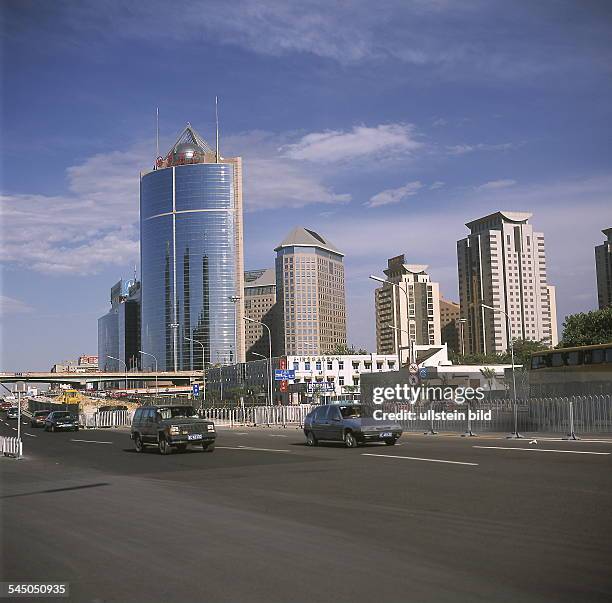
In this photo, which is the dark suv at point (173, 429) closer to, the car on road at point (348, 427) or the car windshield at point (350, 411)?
the car on road at point (348, 427)

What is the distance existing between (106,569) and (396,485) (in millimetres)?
7987

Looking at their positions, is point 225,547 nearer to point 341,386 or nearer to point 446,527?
point 446,527

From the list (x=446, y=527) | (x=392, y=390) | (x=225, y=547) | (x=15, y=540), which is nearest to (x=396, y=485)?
(x=446, y=527)

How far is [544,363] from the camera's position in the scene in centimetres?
4584

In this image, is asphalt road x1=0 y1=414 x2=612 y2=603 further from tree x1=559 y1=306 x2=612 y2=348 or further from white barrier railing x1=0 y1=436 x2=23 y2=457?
tree x1=559 y1=306 x2=612 y2=348

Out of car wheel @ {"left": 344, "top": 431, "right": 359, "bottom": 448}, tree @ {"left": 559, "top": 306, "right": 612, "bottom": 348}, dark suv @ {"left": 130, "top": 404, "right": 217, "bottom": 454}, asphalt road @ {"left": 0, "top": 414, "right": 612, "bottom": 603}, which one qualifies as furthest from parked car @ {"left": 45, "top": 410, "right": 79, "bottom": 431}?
tree @ {"left": 559, "top": 306, "right": 612, "bottom": 348}

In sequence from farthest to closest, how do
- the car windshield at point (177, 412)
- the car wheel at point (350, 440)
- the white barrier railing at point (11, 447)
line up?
the car windshield at point (177, 412) → the white barrier railing at point (11, 447) → the car wheel at point (350, 440)

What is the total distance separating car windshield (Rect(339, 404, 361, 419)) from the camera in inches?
1064

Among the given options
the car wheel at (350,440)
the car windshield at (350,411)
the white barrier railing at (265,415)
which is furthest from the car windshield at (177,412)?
the white barrier railing at (265,415)

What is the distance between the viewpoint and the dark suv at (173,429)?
27.3 meters

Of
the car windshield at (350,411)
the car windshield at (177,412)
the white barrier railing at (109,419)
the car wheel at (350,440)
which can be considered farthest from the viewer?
the white barrier railing at (109,419)

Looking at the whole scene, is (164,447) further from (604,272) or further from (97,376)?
(97,376)

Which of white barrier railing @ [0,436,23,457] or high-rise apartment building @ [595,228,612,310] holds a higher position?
high-rise apartment building @ [595,228,612,310]

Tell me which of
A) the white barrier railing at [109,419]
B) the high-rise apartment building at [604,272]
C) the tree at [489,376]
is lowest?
the white barrier railing at [109,419]
